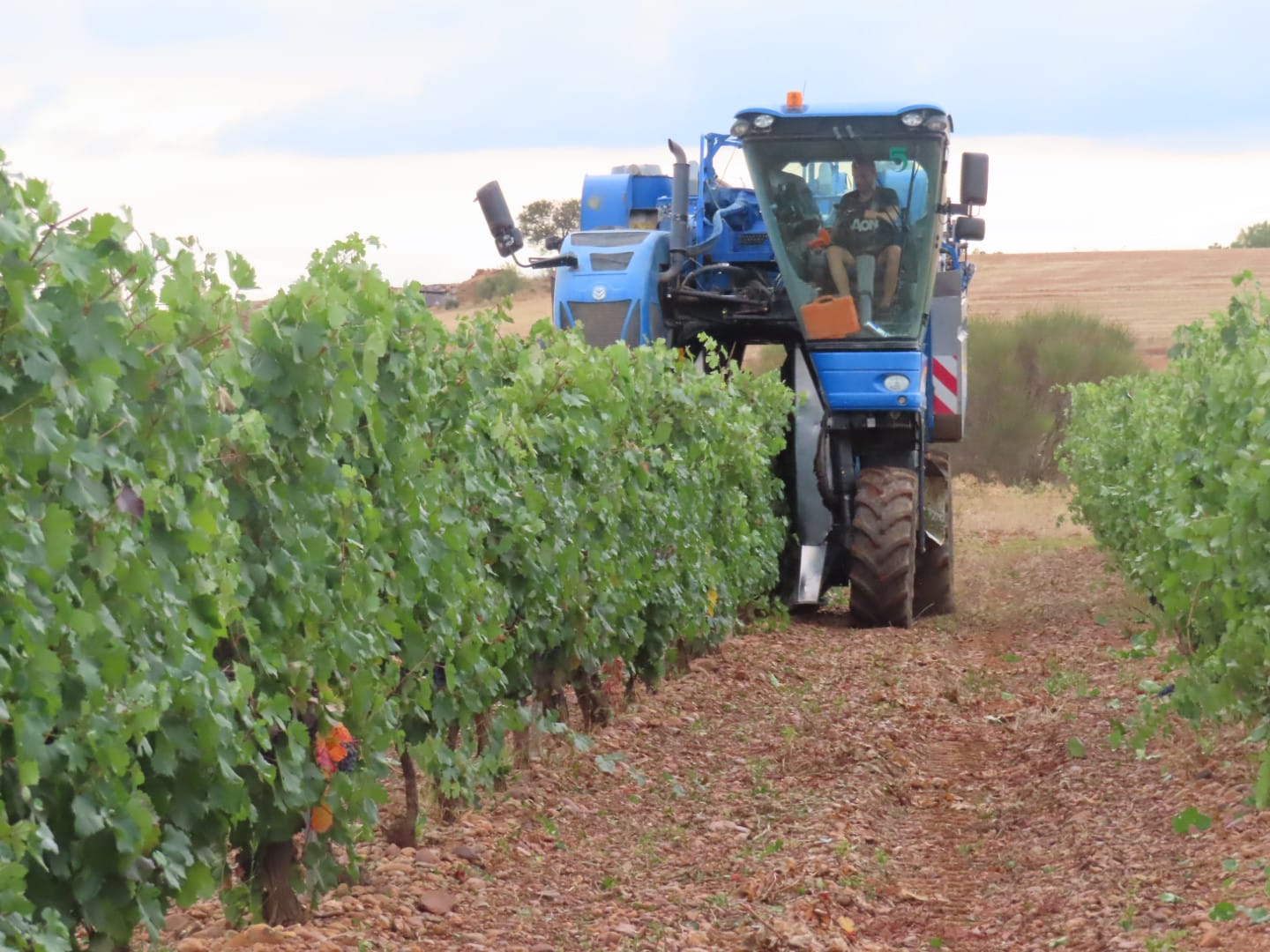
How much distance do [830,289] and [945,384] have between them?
1890 millimetres

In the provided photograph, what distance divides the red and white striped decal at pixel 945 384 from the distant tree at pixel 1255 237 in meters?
58.0

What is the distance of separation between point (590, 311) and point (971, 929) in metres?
6.88

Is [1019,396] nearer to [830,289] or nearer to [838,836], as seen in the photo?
[830,289]

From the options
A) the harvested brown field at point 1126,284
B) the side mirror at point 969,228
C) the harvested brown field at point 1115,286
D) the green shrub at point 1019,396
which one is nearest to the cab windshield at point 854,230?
the side mirror at point 969,228

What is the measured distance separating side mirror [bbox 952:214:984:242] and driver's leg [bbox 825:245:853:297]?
736mm

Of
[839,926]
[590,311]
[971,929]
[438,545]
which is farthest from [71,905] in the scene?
[590,311]

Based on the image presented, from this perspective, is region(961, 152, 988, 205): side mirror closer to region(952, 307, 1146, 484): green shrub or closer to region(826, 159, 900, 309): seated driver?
region(826, 159, 900, 309): seated driver

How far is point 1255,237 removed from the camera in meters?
67.0

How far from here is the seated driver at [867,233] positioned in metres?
10.9

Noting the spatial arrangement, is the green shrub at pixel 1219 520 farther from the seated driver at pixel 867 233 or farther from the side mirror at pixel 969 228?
the seated driver at pixel 867 233

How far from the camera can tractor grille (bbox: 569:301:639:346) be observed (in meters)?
11.2

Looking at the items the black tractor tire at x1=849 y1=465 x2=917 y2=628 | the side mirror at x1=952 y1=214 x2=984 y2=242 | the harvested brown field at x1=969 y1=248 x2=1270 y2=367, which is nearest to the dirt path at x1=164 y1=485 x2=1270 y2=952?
the black tractor tire at x1=849 y1=465 x2=917 y2=628

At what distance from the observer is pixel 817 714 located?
27.7 feet

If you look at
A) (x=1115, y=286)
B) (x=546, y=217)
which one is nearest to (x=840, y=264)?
(x=546, y=217)
